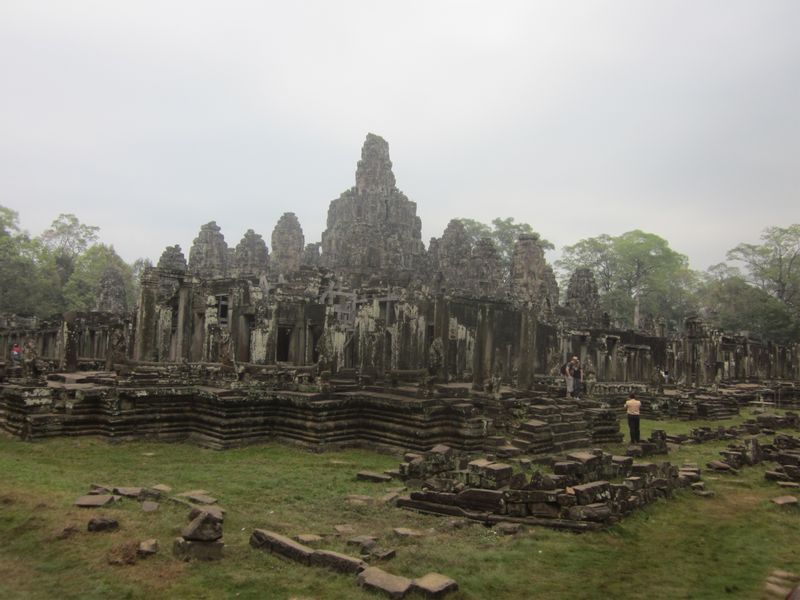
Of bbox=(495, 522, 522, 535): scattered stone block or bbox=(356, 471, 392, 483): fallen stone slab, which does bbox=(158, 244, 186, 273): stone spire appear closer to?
bbox=(356, 471, 392, 483): fallen stone slab

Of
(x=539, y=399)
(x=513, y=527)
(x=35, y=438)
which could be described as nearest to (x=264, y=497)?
(x=513, y=527)

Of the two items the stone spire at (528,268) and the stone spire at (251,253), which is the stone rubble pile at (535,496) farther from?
the stone spire at (251,253)

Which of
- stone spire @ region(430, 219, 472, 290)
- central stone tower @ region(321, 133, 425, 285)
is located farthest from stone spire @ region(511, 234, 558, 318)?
central stone tower @ region(321, 133, 425, 285)

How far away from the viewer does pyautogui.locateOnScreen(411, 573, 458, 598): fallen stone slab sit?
4867 millimetres

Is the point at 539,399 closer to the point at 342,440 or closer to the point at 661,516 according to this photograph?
the point at 342,440

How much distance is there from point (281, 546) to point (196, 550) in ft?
2.59

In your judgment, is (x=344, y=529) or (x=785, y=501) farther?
(x=785, y=501)

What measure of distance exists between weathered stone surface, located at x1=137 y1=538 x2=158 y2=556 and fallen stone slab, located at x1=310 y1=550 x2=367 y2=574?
5.00 ft

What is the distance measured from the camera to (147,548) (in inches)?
220

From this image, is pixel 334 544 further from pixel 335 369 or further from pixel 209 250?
pixel 209 250

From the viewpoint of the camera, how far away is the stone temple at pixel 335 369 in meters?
12.0

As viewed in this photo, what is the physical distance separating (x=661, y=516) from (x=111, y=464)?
8.65m

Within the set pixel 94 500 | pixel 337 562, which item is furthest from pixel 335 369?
pixel 337 562

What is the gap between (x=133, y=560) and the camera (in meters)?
5.44
